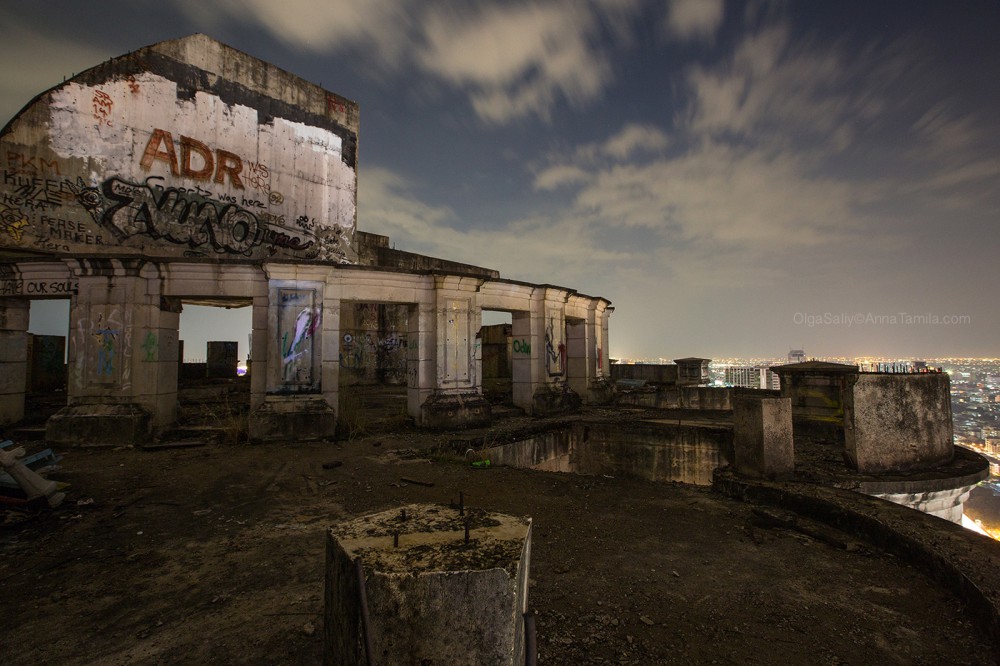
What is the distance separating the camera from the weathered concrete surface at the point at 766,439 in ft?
19.9

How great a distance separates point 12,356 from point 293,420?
704 centimetres

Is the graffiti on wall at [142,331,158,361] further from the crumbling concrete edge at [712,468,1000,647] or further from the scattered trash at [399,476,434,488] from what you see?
the crumbling concrete edge at [712,468,1000,647]

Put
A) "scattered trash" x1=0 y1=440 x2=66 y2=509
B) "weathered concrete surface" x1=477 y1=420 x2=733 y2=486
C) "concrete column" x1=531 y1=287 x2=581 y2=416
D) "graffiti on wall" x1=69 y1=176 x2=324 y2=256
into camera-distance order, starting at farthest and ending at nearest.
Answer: "concrete column" x1=531 y1=287 x2=581 y2=416 → "graffiti on wall" x1=69 y1=176 x2=324 y2=256 → "weathered concrete surface" x1=477 y1=420 x2=733 y2=486 → "scattered trash" x1=0 y1=440 x2=66 y2=509

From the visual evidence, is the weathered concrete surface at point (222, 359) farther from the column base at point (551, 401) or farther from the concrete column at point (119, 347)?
the column base at point (551, 401)

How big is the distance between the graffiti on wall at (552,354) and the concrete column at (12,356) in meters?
13.0

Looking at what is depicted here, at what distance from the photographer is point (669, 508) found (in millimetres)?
5617

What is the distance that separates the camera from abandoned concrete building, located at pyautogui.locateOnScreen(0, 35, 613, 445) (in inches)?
365

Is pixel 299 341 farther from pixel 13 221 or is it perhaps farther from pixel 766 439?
pixel 766 439

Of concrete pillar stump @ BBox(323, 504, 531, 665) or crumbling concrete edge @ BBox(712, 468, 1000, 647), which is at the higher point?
concrete pillar stump @ BBox(323, 504, 531, 665)

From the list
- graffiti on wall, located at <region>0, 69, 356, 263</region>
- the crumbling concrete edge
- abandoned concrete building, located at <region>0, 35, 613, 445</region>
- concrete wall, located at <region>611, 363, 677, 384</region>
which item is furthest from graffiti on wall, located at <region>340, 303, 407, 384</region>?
the crumbling concrete edge

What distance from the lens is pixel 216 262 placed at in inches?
381

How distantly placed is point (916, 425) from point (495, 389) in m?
12.7

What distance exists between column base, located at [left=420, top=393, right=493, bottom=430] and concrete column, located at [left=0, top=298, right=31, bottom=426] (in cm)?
948

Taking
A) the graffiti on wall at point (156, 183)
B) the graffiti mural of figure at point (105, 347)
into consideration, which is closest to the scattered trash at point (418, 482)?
the graffiti mural of figure at point (105, 347)
